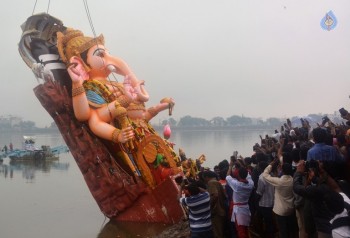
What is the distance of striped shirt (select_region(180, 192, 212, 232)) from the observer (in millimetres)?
4945

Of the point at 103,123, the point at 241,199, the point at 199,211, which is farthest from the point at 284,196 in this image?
the point at 103,123

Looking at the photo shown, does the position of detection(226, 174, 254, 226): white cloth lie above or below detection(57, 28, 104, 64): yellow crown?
below

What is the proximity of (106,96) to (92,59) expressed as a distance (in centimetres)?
111

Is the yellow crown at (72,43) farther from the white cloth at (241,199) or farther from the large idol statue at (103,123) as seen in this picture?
the white cloth at (241,199)

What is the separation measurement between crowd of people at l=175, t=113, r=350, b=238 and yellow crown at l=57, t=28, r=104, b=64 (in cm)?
488

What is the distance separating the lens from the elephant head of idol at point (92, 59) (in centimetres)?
968

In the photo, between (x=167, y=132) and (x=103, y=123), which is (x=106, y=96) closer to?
(x=103, y=123)

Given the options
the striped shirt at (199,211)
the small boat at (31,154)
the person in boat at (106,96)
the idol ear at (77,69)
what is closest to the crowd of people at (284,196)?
the striped shirt at (199,211)

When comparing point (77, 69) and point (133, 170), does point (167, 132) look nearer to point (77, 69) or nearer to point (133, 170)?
point (133, 170)

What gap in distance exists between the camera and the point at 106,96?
9.45m

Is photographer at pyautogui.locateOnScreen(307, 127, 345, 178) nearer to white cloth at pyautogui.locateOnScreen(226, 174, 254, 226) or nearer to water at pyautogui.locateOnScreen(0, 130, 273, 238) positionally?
white cloth at pyautogui.locateOnScreen(226, 174, 254, 226)

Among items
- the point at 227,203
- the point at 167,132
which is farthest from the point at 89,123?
the point at 227,203

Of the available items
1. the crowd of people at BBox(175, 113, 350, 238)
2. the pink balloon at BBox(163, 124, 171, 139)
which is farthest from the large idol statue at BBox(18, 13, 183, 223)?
the crowd of people at BBox(175, 113, 350, 238)

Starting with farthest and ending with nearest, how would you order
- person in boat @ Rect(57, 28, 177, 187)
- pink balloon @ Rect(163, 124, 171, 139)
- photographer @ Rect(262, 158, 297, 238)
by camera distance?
1. pink balloon @ Rect(163, 124, 171, 139)
2. person in boat @ Rect(57, 28, 177, 187)
3. photographer @ Rect(262, 158, 297, 238)
